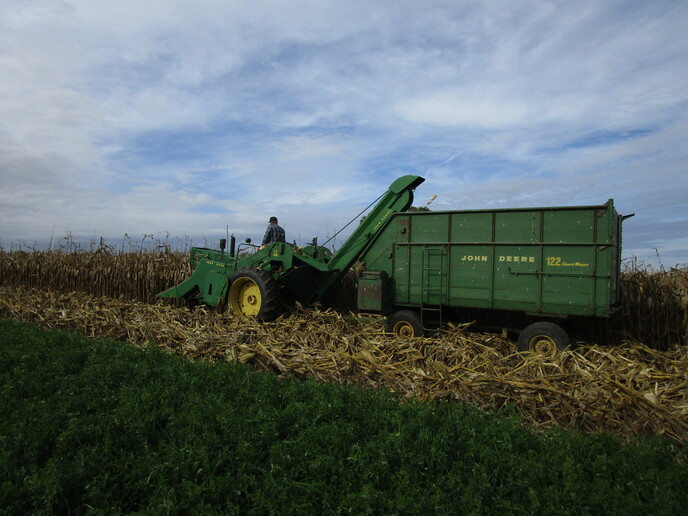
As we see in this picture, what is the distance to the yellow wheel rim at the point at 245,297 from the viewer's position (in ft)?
32.2

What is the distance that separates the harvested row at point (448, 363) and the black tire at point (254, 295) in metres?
0.34

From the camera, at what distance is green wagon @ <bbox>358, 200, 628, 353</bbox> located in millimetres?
7012

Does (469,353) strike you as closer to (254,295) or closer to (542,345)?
(542,345)

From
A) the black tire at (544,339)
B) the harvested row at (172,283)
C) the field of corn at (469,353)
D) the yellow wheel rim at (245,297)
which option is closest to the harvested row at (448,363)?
the field of corn at (469,353)

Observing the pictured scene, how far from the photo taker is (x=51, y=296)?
13922mm

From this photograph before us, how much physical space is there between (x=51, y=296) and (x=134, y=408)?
39.4ft

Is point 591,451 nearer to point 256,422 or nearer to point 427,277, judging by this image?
point 256,422

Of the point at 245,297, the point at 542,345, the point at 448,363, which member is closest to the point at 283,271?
the point at 245,297

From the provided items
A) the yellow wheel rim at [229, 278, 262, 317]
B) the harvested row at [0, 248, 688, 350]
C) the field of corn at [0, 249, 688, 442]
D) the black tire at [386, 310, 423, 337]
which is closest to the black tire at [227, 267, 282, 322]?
the yellow wheel rim at [229, 278, 262, 317]

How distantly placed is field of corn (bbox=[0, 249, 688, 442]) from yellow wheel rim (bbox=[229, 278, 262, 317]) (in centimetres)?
40

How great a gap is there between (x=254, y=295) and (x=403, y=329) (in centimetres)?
349

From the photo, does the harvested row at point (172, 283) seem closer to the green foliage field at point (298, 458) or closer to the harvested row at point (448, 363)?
the harvested row at point (448, 363)

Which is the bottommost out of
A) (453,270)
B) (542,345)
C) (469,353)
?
(469,353)

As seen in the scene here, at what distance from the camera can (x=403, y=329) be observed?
334 inches
